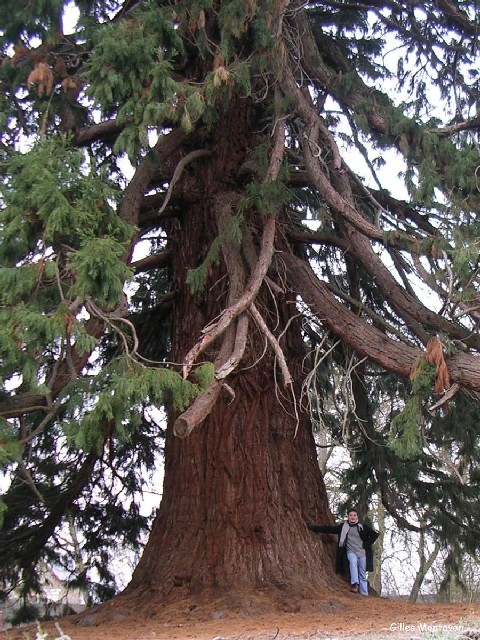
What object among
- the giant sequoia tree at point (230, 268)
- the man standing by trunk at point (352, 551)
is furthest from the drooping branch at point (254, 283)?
the man standing by trunk at point (352, 551)

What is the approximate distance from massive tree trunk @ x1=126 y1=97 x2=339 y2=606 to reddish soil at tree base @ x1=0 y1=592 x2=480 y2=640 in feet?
0.99

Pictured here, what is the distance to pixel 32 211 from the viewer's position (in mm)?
5969

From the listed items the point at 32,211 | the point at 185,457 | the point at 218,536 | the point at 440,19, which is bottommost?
the point at 218,536

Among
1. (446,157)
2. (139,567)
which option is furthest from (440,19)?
(139,567)

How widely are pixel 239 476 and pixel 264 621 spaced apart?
1.69m

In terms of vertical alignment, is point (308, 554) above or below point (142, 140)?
below

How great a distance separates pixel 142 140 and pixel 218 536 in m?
3.64

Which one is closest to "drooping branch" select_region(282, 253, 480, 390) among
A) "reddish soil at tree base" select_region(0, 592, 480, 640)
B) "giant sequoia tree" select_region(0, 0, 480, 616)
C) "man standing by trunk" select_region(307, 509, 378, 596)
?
"giant sequoia tree" select_region(0, 0, 480, 616)

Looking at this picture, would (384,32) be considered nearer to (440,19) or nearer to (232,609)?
(440,19)

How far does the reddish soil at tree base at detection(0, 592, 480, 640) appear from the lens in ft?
18.5

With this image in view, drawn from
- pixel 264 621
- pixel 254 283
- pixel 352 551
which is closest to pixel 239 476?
pixel 352 551

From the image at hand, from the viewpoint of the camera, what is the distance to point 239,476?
7.84 meters

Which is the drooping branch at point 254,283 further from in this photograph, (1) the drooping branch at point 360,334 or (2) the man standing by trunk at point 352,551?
(2) the man standing by trunk at point 352,551

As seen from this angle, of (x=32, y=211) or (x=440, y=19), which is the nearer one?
(x=32, y=211)
